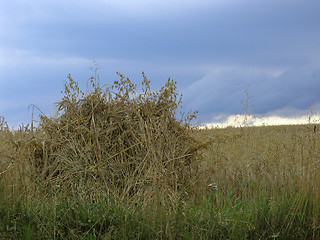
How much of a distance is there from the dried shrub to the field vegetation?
16mm

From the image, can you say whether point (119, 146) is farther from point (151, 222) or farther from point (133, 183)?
point (151, 222)

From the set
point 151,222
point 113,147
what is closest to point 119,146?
point 113,147

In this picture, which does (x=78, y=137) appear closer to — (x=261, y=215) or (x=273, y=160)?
(x=261, y=215)

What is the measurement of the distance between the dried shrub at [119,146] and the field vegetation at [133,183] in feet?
0.05

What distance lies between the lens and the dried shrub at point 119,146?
4.75 m

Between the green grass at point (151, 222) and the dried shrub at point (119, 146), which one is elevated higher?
the dried shrub at point (119, 146)

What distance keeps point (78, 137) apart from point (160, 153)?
1331 millimetres

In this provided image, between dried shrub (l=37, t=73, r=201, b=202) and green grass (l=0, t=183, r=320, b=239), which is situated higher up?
dried shrub (l=37, t=73, r=201, b=202)

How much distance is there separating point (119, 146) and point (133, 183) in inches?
24.3

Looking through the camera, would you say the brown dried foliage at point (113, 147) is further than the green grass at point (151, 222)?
Yes

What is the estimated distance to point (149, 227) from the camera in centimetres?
363

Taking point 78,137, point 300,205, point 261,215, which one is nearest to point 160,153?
point 78,137

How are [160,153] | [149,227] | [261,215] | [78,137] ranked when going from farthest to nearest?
[78,137] → [160,153] → [261,215] → [149,227]

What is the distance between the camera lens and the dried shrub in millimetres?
4750
